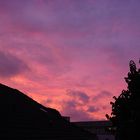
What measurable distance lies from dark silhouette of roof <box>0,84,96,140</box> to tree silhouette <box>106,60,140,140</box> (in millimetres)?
4782

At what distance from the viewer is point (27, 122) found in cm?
1827

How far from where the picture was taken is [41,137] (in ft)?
61.0

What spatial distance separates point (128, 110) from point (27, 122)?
6.14 meters

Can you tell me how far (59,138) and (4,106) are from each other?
474cm

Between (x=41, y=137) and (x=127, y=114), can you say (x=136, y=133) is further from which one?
(x=41, y=137)

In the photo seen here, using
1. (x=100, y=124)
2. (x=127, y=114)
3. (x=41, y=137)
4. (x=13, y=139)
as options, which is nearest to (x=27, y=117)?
(x=41, y=137)

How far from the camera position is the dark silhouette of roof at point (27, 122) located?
16.7 metres

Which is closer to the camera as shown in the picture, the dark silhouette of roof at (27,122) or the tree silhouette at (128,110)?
the tree silhouette at (128,110)

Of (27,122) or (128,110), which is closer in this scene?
(128,110)

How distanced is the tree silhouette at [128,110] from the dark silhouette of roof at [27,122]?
4.78 m

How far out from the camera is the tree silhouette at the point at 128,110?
14586 mm

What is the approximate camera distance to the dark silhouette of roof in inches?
656

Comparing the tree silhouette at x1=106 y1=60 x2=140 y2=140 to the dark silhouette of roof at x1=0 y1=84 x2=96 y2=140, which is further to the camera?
the dark silhouette of roof at x1=0 y1=84 x2=96 y2=140

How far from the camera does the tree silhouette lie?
14586 millimetres
